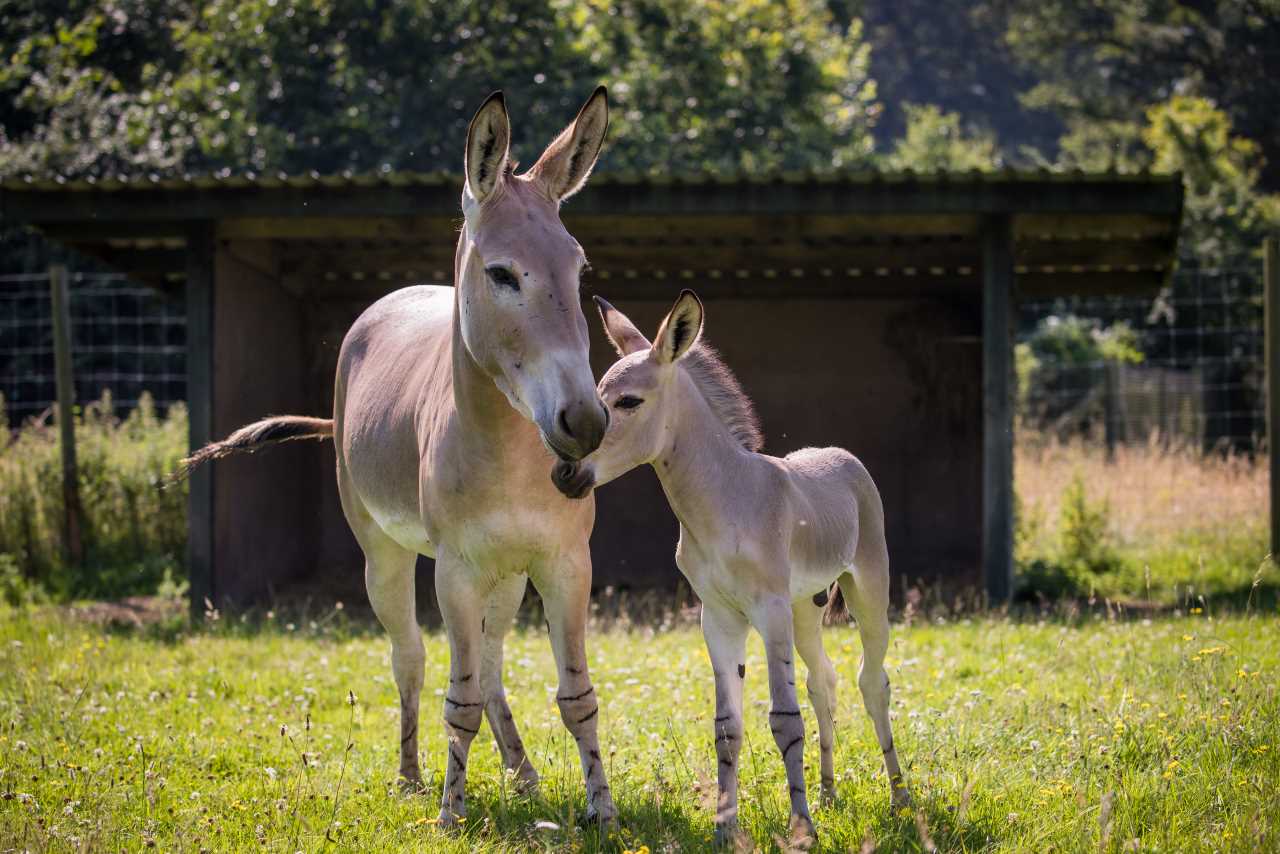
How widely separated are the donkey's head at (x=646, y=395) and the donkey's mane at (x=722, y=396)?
0.34 meters

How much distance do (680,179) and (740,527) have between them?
Result: 5477 millimetres

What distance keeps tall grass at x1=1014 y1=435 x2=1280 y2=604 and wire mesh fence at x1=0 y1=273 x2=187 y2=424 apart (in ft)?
46.8

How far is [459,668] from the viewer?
4.94 meters

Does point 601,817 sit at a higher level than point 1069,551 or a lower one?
higher

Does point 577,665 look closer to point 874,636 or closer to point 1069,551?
point 874,636

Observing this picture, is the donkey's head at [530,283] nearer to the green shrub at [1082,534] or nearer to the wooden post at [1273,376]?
the wooden post at [1273,376]

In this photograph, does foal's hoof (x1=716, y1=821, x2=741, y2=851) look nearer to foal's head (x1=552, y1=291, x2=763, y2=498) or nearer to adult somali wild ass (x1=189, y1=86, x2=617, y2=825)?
adult somali wild ass (x1=189, y1=86, x2=617, y2=825)

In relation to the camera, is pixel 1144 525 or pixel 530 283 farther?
pixel 1144 525

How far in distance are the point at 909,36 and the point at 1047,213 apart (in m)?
47.3

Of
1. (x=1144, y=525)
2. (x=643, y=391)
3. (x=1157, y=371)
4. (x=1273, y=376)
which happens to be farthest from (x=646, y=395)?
(x=1157, y=371)

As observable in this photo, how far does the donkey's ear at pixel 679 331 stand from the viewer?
181 inches

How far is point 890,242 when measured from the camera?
1184cm

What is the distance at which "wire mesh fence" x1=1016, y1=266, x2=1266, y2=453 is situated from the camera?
2028 centimetres

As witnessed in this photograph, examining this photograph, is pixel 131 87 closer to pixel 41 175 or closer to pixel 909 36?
pixel 41 175
